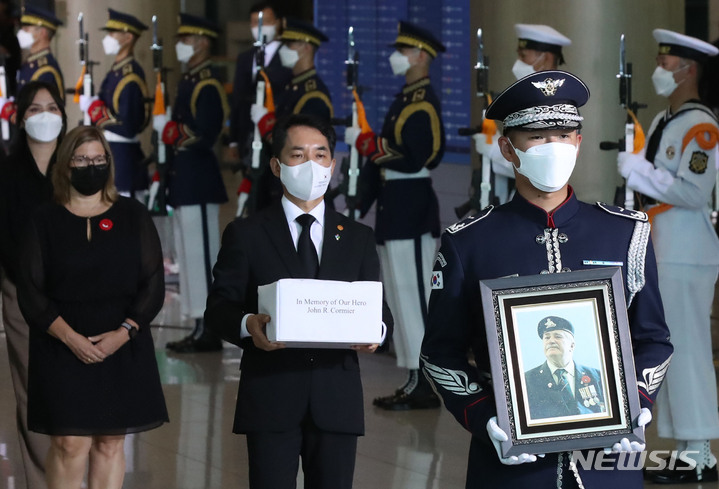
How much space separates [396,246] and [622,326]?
465 cm

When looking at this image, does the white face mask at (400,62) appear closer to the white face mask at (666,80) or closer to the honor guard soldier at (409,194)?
the honor guard soldier at (409,194)

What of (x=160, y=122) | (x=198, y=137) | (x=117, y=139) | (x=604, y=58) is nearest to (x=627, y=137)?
(x=604, y=58)

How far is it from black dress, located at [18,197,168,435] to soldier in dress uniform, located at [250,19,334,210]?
341 centimetres

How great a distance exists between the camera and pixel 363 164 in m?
7.64

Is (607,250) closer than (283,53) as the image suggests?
Yes

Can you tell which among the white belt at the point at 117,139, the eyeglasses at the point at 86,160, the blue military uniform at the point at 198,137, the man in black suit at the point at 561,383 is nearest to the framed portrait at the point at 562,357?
the man in black suit at the point at 561,383

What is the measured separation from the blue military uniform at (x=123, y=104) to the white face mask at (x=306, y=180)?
19.3ft

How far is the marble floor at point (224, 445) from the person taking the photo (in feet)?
18.7

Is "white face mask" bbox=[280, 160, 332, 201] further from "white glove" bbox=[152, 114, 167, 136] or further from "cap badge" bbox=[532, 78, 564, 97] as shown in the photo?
"white glove" bbox=[152, 114, 167, 136]

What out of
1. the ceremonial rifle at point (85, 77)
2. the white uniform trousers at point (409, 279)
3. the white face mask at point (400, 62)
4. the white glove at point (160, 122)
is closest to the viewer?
the white face mask at point (400, 62)

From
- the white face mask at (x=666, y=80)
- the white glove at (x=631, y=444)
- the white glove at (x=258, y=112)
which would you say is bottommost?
the white glove at (x=631, y=444)

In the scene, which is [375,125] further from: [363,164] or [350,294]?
[350,294]

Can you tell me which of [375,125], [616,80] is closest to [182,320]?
[375,125]

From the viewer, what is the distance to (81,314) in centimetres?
447
